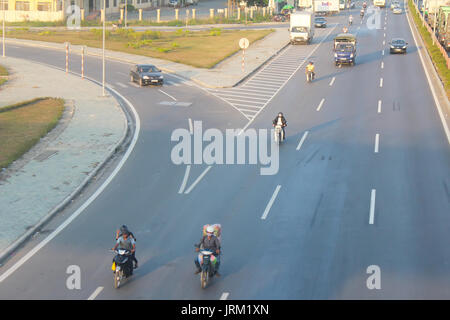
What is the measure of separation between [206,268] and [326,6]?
101 m

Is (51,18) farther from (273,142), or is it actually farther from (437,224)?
(437,224)

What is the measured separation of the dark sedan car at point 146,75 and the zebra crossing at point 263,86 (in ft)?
12.7

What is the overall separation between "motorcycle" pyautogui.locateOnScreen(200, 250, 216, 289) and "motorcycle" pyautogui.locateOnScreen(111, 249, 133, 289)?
5.72 ft

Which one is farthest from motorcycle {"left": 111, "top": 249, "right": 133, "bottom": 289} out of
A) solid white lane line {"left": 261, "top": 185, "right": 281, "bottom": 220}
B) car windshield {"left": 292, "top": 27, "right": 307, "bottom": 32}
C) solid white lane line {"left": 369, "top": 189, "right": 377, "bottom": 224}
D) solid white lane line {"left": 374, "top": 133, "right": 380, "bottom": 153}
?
car windshield {"left": 292, "top": 27, "right": 307, "bottom": 32}

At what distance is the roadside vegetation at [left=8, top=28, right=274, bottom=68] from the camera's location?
6172 centimetres

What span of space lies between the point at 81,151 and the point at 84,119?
277 inches

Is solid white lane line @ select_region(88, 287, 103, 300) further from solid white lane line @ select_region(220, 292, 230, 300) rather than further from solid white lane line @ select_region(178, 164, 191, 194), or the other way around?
solid white lane line @ select_region(178, 164, 191, 194)

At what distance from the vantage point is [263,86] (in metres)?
48.2

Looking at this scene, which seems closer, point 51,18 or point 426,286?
point 426,286

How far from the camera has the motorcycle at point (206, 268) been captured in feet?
54.5

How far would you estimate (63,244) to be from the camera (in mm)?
19578

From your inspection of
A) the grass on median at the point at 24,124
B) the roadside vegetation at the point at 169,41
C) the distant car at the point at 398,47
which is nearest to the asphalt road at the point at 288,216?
the grass on median at the point at 24,124

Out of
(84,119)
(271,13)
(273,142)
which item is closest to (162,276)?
(273,142)

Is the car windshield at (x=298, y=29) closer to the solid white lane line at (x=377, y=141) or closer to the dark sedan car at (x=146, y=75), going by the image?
the dark sedan car at (x=146, y=75)
